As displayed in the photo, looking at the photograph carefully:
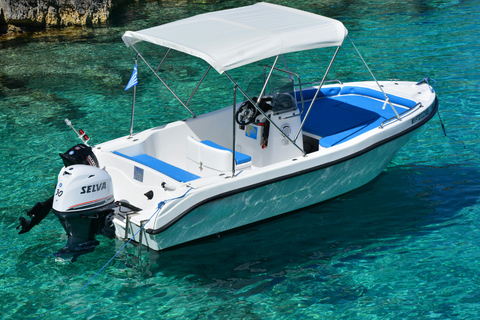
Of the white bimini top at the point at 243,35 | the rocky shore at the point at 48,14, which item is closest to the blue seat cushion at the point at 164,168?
the white bimini top at the point at 243,35

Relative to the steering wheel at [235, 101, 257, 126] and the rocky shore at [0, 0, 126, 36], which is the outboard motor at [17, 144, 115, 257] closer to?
the steering wheel at [235, 101, 257, 126]

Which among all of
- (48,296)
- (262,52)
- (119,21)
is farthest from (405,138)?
(119,21)

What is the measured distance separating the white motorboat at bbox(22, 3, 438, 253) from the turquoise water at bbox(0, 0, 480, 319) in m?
0.30

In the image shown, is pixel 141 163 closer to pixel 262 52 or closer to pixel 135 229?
pixel 135 229

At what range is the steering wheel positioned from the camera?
260 inches

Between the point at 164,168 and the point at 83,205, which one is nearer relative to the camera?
the point at 83,205

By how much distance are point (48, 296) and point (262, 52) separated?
308 centimetres

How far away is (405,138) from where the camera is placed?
7016 mm

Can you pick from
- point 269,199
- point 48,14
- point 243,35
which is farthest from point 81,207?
point 48,14

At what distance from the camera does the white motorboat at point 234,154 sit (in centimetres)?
547

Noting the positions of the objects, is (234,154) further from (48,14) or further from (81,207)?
(48,14)

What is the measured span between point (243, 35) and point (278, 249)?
2.27 meters

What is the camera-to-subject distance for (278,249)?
20.0 ft

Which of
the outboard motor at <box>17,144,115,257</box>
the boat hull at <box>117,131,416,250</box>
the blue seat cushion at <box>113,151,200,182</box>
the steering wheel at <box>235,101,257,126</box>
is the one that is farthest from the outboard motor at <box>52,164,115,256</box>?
the steering wheel at <box>235,101,257,126</box>
